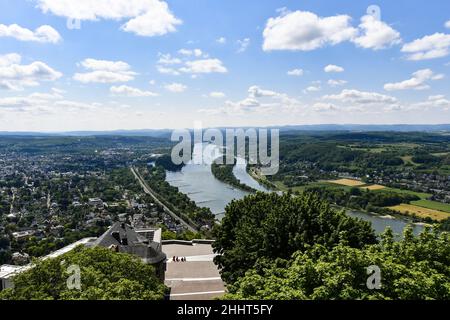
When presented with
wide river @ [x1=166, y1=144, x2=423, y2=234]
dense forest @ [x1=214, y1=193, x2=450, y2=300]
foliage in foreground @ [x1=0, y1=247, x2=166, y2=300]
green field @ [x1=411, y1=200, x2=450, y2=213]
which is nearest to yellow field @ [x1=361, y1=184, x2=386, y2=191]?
green field @ [x1=411, y1=200, x2=450, y2=213]

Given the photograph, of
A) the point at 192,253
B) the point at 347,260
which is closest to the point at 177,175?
the point at 192,253

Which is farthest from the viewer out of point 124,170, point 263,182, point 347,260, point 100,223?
point 124,170

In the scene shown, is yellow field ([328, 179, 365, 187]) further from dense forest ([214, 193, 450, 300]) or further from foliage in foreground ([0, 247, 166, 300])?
foliage in foreground ([0, 247, 166, 300])

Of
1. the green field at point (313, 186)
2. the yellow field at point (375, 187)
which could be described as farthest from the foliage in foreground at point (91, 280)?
the yellow field at point (375, 187)

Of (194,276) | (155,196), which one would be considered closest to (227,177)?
(155,196)

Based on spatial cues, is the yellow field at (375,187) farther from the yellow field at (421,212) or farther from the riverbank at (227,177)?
the riverbank at (227,177)
